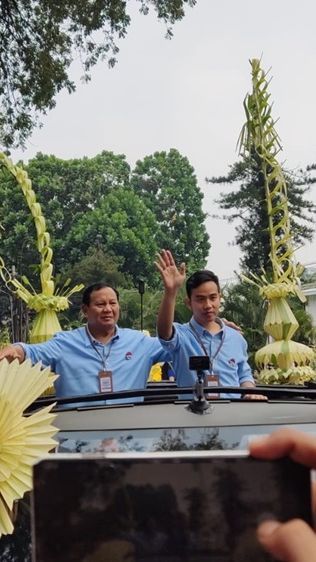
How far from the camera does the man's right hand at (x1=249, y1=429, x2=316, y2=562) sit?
0.81 meters

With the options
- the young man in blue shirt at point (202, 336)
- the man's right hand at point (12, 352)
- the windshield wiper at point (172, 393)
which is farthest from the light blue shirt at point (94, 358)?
the windshield wiper at point (172, 393)

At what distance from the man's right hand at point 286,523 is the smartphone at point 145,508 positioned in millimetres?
37

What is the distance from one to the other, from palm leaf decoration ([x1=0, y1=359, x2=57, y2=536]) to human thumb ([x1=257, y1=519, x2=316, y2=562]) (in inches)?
16.6

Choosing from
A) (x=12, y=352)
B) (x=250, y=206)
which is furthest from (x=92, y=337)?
(x=250, y=206)

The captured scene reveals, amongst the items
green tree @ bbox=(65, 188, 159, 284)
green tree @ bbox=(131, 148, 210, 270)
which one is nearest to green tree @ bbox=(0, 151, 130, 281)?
green tree @ bbox=(65, 188, 159, 284)

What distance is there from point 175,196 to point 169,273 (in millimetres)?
54406

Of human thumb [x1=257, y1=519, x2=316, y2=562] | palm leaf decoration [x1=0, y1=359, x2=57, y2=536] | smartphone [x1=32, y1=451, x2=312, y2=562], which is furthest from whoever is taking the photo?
palm leaf decoration [x1=0, y1=359, x2=57, y2=536]

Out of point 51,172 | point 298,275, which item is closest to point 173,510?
point 298,275

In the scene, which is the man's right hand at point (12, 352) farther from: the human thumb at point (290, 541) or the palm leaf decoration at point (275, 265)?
the palm leaf decoration at point (275, 265)

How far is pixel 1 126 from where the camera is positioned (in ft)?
52.8

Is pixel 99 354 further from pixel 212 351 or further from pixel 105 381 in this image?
pixel 212 351

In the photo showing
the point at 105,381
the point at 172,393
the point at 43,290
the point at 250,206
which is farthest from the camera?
the point at 250,206

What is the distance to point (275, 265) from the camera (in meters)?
7.66

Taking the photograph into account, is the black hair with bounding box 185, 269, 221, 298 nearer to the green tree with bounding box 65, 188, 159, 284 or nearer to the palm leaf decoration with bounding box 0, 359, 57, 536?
the palm leaf decoration with bounding box 0, 359, 57, 536
